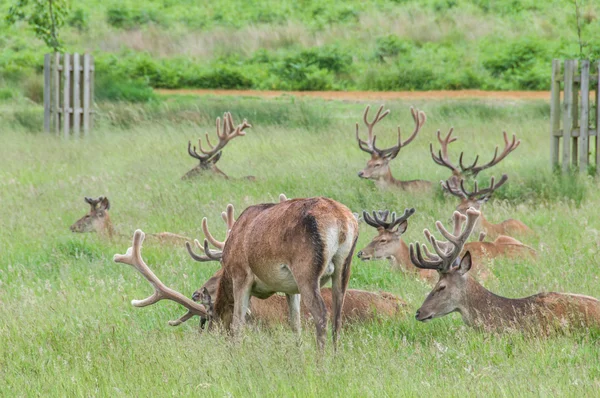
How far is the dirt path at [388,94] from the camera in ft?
85.7

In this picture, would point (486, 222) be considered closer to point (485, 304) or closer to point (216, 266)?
point (216, 266)

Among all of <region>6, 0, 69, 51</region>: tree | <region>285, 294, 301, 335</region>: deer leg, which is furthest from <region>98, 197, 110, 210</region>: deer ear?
<region>6, 0, 69, 51</region>: tree

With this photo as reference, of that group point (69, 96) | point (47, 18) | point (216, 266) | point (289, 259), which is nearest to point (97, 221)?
point (216, 266)

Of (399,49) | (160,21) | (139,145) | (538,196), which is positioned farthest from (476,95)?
(160,21)

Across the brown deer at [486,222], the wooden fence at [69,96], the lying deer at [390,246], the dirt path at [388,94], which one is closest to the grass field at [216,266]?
the lying deer at [390,246]

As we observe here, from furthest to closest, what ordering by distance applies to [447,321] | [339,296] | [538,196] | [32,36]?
[32,36] → [538,196] → [447,321] → [339,296]

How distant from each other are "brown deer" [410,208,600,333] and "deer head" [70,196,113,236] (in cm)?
462

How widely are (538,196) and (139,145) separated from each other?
748 centimetres

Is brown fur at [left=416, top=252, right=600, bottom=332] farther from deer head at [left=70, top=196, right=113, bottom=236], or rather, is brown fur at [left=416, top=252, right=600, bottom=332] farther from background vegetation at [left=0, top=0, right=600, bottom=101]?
background vegetation at [left=0, top=0, right=600, bottom=101]

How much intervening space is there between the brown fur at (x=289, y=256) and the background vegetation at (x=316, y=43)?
1735 centimetres

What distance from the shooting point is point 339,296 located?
20.8ft

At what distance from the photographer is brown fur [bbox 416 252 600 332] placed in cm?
688

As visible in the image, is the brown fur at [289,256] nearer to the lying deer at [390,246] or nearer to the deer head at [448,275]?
the deer head at [448,275]

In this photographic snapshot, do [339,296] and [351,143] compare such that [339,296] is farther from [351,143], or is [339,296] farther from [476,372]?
[351,143]
